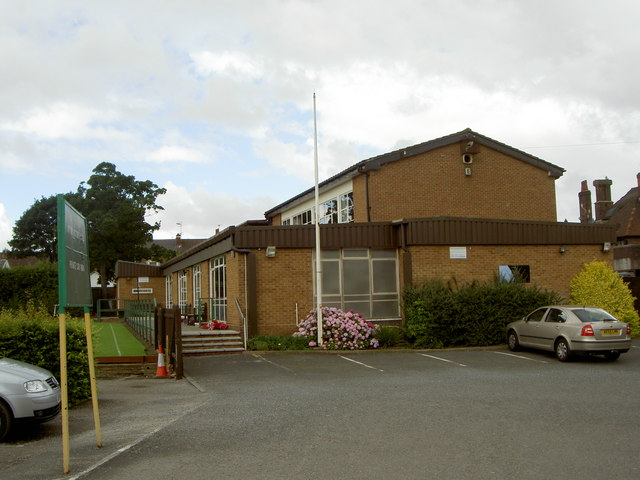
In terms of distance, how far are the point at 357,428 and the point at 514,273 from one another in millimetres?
14548

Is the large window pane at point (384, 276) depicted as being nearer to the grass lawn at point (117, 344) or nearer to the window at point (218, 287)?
the window at point (218, 287)

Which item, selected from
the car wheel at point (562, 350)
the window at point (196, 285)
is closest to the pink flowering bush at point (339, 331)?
the car wheel at point (562, 350)

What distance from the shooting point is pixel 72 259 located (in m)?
7.47

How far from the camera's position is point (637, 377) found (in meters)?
13.3

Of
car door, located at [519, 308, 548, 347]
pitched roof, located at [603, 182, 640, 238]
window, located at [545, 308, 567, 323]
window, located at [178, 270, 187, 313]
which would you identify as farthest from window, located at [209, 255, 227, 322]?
pitched roof, located at [603, 182, 640, 238]

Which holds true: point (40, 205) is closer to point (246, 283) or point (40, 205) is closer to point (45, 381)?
point (246, 283)

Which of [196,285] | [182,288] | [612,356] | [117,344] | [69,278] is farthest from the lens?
[182,288]

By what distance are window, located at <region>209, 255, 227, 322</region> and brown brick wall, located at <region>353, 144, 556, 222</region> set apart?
598cm

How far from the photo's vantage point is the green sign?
693cm

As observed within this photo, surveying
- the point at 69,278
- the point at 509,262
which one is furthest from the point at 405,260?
the point at 69,278

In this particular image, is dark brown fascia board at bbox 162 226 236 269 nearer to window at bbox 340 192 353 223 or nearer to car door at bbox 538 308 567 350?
window at bbox 340 192 353 223

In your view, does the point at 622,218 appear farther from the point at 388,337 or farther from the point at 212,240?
the point at 212,240

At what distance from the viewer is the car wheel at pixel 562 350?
52.9 ft

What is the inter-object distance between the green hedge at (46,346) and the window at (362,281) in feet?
36.7
